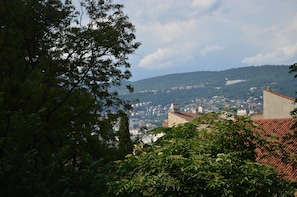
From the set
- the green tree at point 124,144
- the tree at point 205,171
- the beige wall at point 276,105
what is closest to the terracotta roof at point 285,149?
the tree at point 205,171

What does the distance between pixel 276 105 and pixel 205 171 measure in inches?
919

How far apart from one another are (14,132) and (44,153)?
121 inches

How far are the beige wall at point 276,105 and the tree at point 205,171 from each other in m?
20.6

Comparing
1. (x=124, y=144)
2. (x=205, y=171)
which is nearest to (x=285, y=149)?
(x=124, y=144)

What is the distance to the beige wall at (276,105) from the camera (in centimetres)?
2803

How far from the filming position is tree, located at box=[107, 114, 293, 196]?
23.5ft

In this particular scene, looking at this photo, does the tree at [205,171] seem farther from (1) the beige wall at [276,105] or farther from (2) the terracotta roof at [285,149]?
(1) the beige wall at [276,105]

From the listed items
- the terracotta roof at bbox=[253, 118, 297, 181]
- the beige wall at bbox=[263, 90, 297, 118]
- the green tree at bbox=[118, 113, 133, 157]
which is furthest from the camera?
the beige wall at bbox=[263, 90, 297, 118]

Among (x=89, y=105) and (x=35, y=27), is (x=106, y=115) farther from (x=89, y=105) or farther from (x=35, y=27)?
(x=35, y=27)

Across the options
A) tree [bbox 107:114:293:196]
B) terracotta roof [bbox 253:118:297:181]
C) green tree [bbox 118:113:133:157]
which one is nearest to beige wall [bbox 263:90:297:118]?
terracotta roof [bbox 253:118:297:181]

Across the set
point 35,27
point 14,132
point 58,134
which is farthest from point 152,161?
point 35,27

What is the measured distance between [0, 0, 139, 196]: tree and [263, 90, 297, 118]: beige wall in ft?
50.1

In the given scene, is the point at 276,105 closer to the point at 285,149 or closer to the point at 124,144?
the point at 285,149

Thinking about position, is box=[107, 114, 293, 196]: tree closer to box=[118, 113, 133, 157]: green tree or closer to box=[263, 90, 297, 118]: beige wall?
box=[118, 113, 133, 157]: green tree
